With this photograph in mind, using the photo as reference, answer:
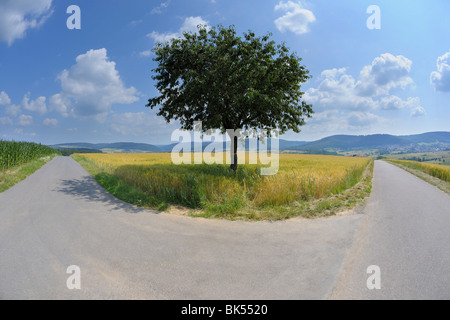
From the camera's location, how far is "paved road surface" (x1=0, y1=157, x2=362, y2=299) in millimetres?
3385

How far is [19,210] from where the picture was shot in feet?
26.7

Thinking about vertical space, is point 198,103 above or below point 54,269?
above

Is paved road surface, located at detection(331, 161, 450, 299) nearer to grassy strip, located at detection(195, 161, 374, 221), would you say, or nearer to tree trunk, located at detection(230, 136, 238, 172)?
grassy strip, located at detection(195, 161, 374, 221)

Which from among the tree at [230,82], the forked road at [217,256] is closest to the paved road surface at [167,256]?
the forked road at [217,256]

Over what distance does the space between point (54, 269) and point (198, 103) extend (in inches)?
424

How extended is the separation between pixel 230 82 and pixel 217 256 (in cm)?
1015

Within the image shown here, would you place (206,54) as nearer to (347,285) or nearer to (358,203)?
(358,203)

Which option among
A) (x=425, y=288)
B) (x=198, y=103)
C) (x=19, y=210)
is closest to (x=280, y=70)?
(x=198, y=103)

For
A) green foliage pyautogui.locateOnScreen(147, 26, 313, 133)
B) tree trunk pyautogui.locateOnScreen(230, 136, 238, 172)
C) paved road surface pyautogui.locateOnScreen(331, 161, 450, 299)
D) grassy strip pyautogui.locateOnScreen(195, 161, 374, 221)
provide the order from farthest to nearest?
tree trunk pyautogui.locateOnScreen(230, 136, 238, 172)
green foliage pyautogui.locateOnScreen(147, 26, 313, 133)
grassy strip pyautogui.locateOnScreen(195, 161, 374, 221)
paved road surface pyautogui.locateOnScreen(331, 161, 450, 299)

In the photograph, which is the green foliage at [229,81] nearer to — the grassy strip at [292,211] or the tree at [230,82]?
the tree at [230,82]

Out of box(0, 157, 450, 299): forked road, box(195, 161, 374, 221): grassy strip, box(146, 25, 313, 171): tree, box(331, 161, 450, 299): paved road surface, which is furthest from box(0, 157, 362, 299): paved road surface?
box(146, 25, 313, 171): tree

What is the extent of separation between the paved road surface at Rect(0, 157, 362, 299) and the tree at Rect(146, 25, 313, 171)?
7.28 meters

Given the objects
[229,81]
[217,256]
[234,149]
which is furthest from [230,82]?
[217,256]

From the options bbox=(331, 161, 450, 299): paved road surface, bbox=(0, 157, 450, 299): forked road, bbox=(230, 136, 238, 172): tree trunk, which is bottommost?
bbox=(331, 161, 450, 299): paved road surface
